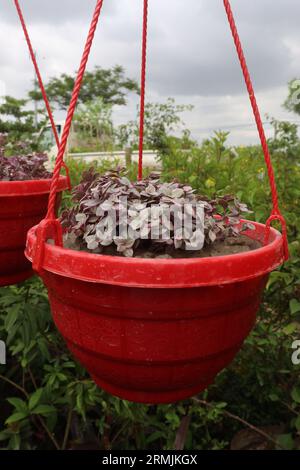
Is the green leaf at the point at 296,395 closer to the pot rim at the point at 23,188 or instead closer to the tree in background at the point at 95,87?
the pot rim at the point at 23,188

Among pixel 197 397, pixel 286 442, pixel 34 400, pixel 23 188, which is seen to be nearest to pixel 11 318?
pixel 34 400

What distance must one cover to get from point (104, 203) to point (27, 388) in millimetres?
1567

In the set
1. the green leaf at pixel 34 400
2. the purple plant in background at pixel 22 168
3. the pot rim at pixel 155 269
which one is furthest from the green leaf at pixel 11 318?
the pot rim at pixel 155 269

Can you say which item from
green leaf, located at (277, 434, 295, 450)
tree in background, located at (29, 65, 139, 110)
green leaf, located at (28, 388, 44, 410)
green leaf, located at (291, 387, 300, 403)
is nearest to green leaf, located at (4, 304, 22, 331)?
green leaf, located at (28, 388, 44, 410)

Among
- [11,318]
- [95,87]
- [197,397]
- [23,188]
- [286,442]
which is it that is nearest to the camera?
[23,188]

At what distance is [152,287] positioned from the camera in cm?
76

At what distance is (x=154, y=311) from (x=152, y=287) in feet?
0.21

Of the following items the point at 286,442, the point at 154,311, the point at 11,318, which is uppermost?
the point at 154,311

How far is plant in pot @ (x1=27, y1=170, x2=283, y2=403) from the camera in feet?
2.55

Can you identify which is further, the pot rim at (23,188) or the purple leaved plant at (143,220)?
the pot rim at (23,188)

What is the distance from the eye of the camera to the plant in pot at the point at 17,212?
120 cm

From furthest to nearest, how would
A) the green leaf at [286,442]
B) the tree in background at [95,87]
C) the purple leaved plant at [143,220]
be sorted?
1. the tree in background at [95,87]
2. the green leaf at [286,442]
3. the purple leaved plant at [143,220]

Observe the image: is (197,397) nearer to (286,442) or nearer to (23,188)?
(286,442)
